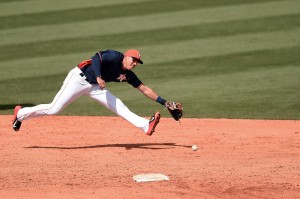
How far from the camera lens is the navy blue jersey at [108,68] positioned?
10766mm

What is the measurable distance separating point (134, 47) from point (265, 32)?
10.9 ft

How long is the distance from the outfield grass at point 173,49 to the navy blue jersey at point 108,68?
2.56 m

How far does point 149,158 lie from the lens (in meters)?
10.9

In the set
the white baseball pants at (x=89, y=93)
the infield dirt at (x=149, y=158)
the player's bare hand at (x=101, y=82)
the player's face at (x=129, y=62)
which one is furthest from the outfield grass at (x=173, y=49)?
the player's bare hand at (x=101, y=82)

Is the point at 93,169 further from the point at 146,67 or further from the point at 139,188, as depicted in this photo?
the point at 146,67

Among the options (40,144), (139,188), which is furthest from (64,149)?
(139,188)

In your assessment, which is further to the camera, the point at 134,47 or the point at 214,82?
the point at 134,47

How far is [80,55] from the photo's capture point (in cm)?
1716

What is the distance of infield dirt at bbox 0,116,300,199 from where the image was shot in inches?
364

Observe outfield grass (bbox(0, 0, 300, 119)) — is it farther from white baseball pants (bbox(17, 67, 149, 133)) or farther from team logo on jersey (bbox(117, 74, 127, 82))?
team logo on jersey (bbox(117, 74, 127, 82))

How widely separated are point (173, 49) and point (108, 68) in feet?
21.5

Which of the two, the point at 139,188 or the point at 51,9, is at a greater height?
the point at 51,9

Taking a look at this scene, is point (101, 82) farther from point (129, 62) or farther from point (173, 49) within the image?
point (173, 49)

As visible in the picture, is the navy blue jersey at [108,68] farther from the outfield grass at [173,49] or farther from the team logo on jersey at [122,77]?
the outfield grass at [173,49]
